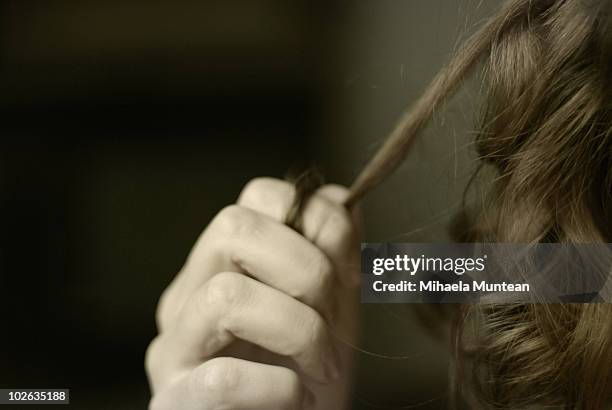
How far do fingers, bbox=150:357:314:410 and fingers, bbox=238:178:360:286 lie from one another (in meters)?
0.10

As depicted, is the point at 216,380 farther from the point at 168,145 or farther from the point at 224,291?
the point at 168,145

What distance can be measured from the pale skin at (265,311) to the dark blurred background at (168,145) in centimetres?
2

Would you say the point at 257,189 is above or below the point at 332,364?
above

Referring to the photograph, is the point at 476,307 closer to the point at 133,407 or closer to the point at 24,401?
the point at 133,407

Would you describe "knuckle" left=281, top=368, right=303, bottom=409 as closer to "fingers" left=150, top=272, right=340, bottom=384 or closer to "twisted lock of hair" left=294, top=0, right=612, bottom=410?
"fingers" left=150, top=272, right=340, bottom=384

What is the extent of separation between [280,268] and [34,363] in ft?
0.83

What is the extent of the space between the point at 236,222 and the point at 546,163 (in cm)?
27

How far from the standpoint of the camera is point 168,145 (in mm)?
581

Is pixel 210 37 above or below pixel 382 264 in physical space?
above

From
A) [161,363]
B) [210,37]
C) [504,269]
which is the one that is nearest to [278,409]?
[161,363]

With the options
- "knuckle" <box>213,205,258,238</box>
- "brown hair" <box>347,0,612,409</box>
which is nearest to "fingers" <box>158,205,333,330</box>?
"knuckle" <box>213,205,258,238</box>

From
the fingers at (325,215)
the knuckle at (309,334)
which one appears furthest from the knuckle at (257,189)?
the knuckle at (309,334)

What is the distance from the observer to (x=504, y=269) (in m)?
0.55

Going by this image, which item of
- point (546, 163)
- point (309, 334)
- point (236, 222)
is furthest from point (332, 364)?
point (546, 163)
